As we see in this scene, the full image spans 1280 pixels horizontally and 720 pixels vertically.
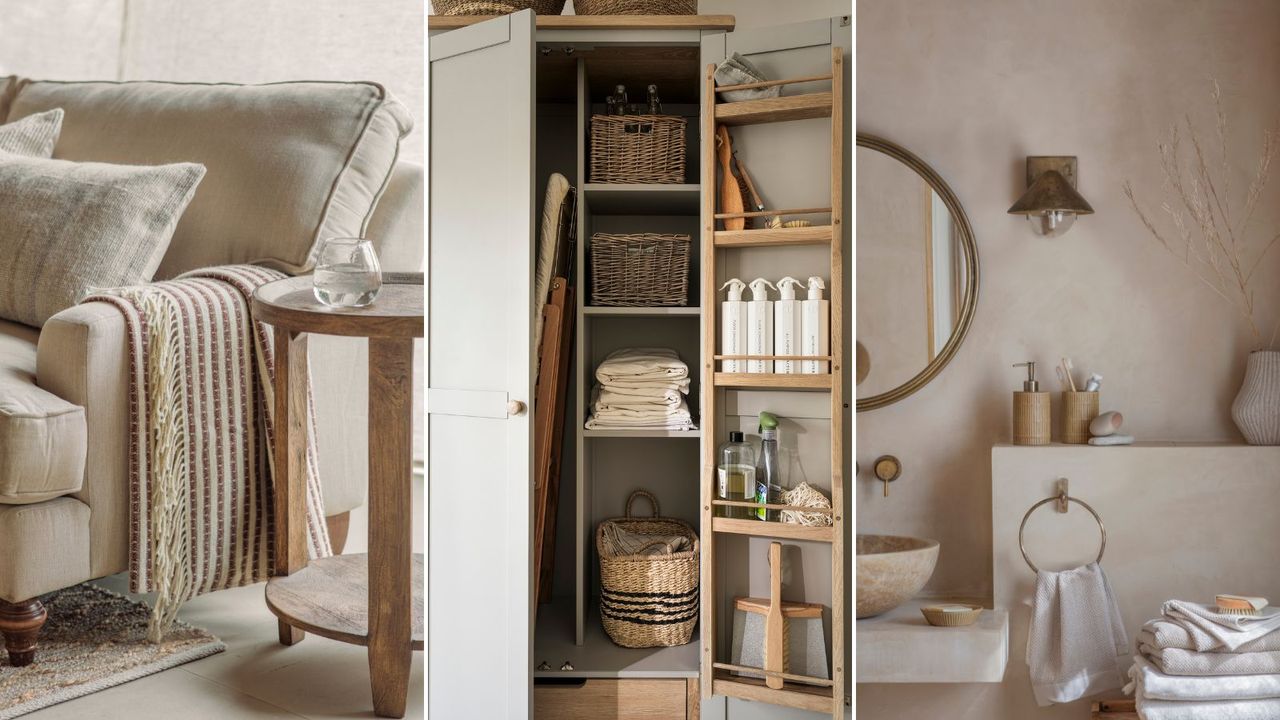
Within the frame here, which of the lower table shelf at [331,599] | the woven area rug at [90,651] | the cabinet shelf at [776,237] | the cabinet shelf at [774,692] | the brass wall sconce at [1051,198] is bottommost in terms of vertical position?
the cabinet shelf at [774,692]

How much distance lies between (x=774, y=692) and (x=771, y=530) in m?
0.30

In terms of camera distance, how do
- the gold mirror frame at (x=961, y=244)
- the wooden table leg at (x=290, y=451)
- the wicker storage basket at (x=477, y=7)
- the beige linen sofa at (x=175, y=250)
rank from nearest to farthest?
the beige linen sofa at (x=175, y=250) < the wooden table leg at (x=290, y=451) < the wicker storage basket at (x=477, y=7) < the gold mirror frame at (x=961, y=244)

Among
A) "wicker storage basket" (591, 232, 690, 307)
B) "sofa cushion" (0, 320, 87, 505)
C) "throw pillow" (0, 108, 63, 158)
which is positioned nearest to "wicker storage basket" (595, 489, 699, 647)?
"wicker storage basket" (591, 232, 690, 307)

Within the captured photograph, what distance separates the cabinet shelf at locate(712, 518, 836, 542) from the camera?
1.55 meters

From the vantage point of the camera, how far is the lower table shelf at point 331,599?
137 cm

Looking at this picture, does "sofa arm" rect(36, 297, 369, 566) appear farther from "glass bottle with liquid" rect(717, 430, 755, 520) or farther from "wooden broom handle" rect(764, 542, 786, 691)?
"wooden broom handle" rect(764, 542, 786, 691)

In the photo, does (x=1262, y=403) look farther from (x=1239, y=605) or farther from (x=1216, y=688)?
(x=1216, y=688)

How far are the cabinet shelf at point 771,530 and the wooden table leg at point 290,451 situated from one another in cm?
76

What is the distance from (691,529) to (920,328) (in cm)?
68

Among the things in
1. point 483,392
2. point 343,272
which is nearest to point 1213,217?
point 483,392

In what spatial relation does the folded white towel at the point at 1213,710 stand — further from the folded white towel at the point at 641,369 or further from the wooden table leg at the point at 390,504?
the wooden table leg at the point at 390,504

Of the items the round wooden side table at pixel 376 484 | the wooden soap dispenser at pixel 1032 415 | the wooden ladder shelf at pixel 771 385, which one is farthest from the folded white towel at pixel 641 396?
the wooden soap dispenser at pixel 1032 415

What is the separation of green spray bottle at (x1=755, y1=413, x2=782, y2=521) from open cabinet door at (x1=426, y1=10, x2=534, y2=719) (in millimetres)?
446

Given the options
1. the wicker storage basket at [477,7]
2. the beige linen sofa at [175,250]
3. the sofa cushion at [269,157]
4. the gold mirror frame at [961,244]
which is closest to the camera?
the beige linen sofa at [175,250]
